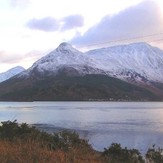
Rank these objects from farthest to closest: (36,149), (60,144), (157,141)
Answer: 1. (157,141)
2. (60,144)
3. (36,149)

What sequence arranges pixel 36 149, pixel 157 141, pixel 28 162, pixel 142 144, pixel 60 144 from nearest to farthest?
pixel 28 162 < pixel 36 149 < pixel 60 144 < pixel 142 144 < pixel 157 141

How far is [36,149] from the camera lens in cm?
1204

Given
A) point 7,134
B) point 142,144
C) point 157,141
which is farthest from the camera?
point 157,141

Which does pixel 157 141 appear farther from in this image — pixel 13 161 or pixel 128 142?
pixel 13 161

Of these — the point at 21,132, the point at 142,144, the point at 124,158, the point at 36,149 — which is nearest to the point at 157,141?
the point at 142,144

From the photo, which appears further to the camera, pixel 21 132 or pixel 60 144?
pixel 21 132

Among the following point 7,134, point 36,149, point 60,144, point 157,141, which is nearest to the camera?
point 36,149

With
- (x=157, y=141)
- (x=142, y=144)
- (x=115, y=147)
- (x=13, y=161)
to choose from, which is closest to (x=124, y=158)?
(x=115, y=147)

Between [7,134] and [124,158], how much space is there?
8657 millimetres

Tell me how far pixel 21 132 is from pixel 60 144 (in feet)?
22.9

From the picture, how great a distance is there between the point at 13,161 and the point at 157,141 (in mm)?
45278

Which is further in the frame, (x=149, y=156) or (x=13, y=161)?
(x=149, y=156)

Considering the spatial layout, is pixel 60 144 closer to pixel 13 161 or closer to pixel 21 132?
pixel 21 132

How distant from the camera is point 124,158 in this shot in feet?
65.5
